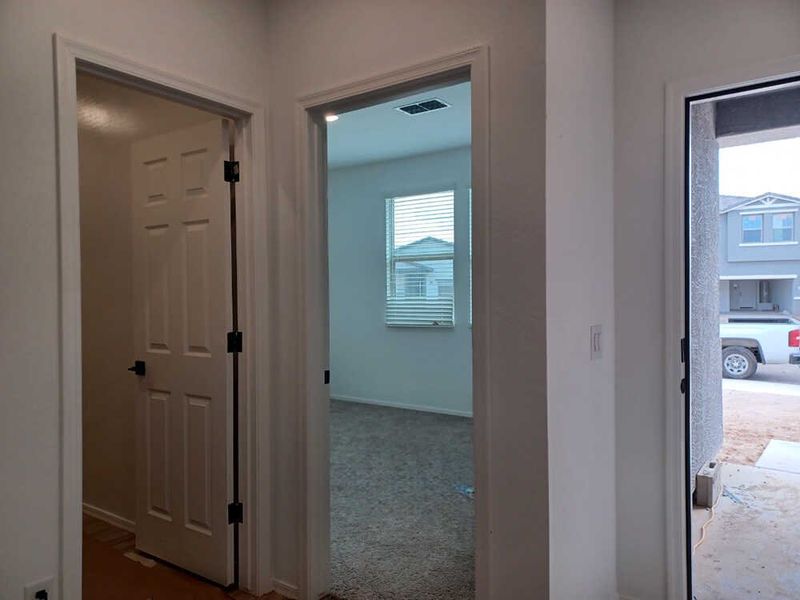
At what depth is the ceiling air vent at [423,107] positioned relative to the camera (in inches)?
162

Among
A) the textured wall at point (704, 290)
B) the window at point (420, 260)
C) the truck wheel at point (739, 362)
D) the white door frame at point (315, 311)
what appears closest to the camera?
the white door frame at point (315, 311)

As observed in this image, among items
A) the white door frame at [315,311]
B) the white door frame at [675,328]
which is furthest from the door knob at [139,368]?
the white door frame at [675,328]

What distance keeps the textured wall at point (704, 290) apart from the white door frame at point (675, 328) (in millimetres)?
757

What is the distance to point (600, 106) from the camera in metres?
2.04

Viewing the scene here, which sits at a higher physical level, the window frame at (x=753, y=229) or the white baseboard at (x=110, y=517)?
the window frame at (x=753, y=229)

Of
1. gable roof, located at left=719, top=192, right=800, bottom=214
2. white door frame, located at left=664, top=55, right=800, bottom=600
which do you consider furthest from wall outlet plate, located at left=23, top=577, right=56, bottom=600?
gable roof, located at left=719, top=192, right=800, bottom=214

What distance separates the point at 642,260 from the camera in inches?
82.4

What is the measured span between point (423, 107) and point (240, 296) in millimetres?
2586

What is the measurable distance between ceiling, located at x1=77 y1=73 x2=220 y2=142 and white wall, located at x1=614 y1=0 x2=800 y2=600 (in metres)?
1.88

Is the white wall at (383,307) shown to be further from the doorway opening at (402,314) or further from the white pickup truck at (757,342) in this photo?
the white pickup truck at (757,342)

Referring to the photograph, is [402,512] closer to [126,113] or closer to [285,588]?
[285,588]

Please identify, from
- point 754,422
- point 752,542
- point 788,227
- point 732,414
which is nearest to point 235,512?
point 752,542

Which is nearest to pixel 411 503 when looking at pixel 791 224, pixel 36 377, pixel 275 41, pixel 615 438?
pixel 615 438

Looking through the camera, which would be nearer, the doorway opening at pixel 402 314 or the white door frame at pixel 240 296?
the white door frame at pixel 240 296
